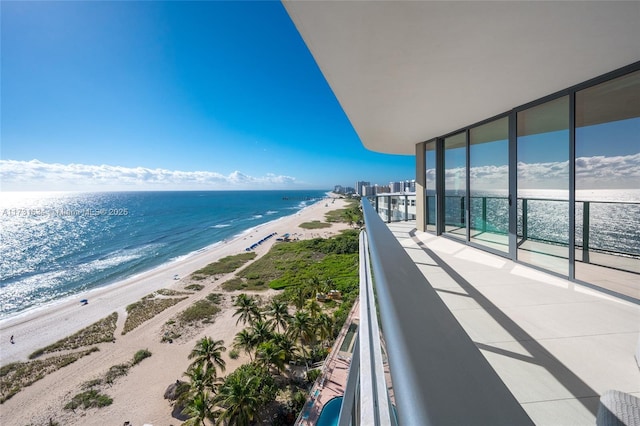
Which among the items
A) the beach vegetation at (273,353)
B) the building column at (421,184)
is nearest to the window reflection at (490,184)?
the building column at (421,184)

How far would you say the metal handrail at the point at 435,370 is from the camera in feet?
0.83

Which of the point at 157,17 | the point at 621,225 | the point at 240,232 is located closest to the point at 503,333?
the point at 621,225

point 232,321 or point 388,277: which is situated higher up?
point 388,277

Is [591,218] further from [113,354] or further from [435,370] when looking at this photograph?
[113,354]

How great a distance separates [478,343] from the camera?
1.99 m

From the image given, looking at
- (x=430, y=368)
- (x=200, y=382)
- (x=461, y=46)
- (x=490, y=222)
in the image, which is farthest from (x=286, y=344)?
(x=430, y=368)

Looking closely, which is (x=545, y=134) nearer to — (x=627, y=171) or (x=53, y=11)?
(x=627, y=171)

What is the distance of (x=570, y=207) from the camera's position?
313 cm

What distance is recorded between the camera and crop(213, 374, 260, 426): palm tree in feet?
27.4

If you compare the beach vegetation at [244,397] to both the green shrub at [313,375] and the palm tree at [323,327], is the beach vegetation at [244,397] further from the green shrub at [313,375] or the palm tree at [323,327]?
the palm tree at [323,327]

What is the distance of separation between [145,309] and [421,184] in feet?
59.0

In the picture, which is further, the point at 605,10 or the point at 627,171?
the point at 627,171

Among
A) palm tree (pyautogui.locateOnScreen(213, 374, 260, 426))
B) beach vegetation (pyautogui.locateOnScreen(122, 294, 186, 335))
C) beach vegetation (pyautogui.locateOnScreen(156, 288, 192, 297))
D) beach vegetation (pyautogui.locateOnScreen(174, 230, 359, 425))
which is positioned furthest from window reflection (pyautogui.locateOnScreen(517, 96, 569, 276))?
beach vegetation (pyautogui.locateOnScreen(156, 288, 192, 297))

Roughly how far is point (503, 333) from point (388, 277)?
2169 mm
